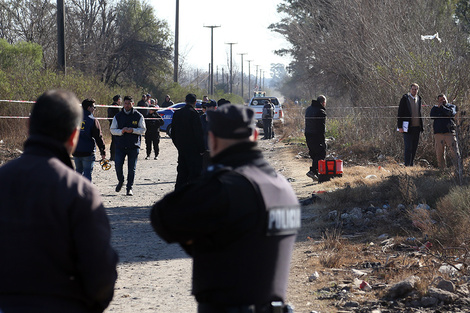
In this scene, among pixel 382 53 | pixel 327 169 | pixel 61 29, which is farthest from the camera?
pixel 61 29

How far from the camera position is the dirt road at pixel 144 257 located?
6.29m

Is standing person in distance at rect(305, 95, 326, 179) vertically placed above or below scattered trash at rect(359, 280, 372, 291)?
above

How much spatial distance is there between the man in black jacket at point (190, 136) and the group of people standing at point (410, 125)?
4310mm

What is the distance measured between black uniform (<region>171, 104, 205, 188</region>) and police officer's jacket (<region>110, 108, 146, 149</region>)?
110 centimetres

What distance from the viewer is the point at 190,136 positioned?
11.4 meters

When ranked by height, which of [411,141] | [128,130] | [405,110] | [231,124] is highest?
[231,124]

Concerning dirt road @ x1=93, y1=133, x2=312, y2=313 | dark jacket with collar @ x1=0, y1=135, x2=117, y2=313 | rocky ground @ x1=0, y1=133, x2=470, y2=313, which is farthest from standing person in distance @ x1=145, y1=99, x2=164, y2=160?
dark jacket with collar @ x1=0, y1=135, x2=117, y2=313

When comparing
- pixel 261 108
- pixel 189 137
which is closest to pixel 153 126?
pixel 189 137

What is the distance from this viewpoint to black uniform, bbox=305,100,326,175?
1503 centimetres

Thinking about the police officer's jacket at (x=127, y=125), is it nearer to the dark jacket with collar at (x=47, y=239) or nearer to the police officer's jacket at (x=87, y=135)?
the police officer's jacket at (x=87, y=135)

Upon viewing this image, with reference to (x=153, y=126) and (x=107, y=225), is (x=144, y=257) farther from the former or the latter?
(x=153, y=126)

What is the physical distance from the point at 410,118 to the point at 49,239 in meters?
14.1

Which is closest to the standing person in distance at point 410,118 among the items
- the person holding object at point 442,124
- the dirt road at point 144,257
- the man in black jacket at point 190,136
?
the person holding object at point 442,124

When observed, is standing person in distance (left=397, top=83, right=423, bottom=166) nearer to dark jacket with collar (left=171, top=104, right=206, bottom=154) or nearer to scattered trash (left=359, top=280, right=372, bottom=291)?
dark jacket with collar (left=171, top=104, right=206, bottom=154)
